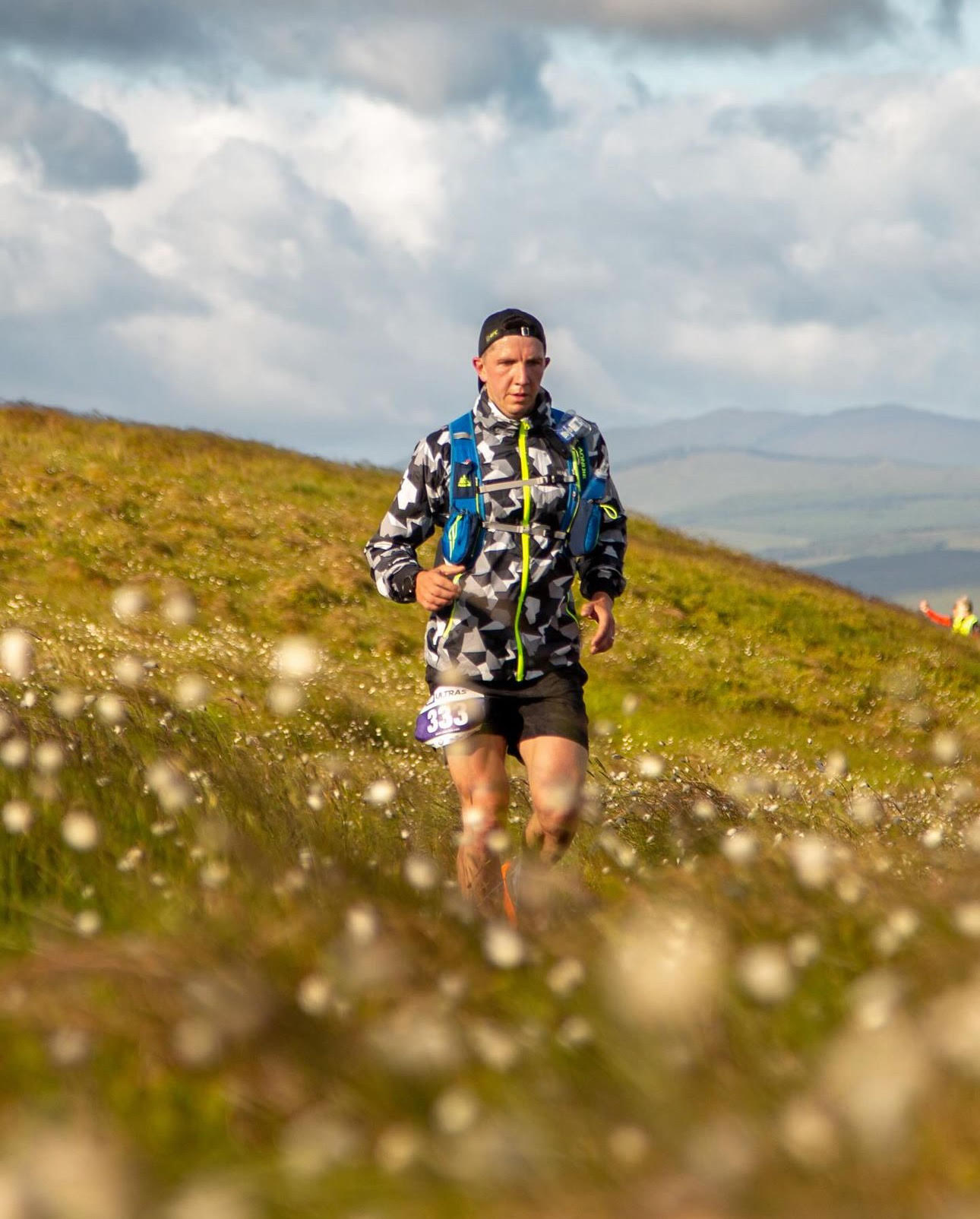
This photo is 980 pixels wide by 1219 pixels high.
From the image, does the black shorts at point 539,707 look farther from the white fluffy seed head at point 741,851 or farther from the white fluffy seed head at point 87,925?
the white fluffy seed head at point 87,925

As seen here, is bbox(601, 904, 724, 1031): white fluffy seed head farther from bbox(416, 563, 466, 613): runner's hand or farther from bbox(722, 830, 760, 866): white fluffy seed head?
bbox(416, 563, 466, 613): runner's hand

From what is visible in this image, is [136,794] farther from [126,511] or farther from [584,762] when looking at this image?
[126,511]

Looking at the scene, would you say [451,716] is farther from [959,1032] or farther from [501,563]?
[959,1032]

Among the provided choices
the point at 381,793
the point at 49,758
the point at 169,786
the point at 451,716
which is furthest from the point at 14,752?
Answer: the point at 451,716

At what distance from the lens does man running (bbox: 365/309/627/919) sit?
689 cm

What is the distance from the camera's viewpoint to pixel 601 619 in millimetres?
7000

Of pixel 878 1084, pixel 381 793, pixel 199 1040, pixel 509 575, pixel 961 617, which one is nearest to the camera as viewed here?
pixel 878 1084

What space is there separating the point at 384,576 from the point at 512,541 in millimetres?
666

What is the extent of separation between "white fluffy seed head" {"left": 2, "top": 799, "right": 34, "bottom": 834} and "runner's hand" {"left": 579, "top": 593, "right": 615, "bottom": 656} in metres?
2.83

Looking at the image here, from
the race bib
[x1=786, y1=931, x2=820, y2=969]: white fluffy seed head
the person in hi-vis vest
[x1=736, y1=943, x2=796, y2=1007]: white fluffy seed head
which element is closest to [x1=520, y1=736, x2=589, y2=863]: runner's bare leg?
the race bib

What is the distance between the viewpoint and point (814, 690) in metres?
22.8

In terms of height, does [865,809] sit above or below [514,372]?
below

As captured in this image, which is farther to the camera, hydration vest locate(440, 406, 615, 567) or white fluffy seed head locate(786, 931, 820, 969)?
hydration vest locate(440, 406, 615, 567)

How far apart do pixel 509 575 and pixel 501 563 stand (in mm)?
66
